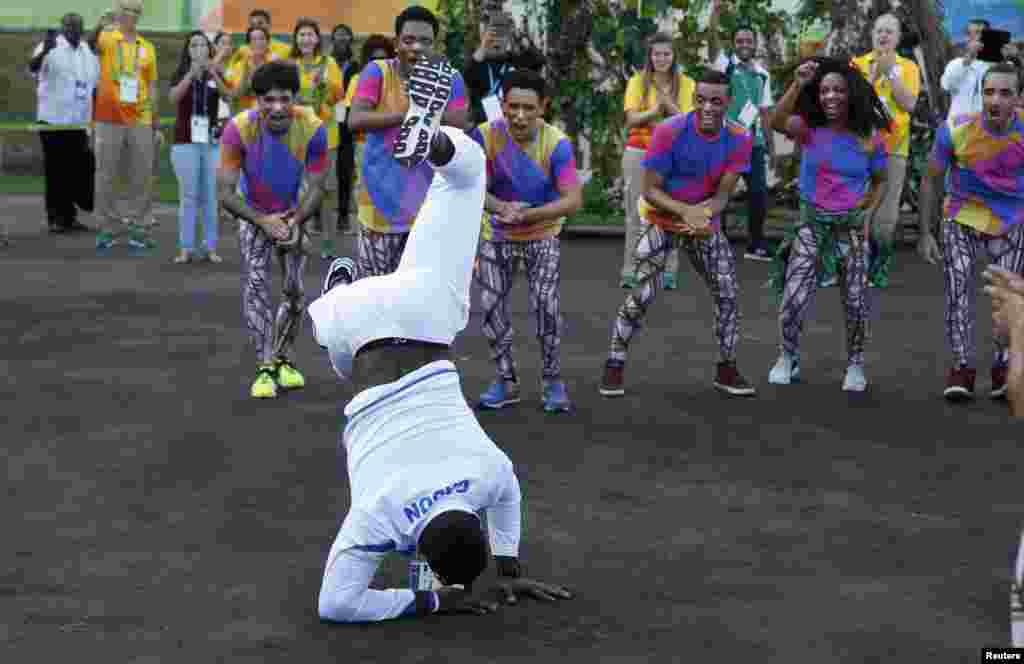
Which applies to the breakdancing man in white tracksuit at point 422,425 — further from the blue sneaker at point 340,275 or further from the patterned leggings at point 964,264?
the patterned leggings at point 964,264

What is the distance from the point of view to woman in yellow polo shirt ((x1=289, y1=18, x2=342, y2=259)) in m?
15.3

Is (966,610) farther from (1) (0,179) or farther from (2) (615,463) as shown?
(1) (0,179)

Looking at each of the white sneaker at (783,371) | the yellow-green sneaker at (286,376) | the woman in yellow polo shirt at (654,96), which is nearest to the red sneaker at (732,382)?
the white sneaker at (783,371)

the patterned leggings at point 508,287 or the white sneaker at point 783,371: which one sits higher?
the patterned leggings at point 508,287

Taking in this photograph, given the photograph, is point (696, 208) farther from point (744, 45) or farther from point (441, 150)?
point (744, 45)

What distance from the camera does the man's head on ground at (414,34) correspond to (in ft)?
28.9

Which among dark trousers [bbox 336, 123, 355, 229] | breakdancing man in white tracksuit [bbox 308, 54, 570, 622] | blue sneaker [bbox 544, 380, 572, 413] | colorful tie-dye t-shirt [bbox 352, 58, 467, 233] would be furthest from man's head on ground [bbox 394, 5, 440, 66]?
dark trousers [bbox 336, 123, 355, 229]

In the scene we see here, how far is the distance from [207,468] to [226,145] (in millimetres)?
2384

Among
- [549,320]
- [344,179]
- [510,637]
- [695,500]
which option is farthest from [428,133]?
[344,179]

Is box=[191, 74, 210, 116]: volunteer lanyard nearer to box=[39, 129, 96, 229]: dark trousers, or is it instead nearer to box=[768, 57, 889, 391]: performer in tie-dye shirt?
box=[39, 129, 96, 229]: dark trousers

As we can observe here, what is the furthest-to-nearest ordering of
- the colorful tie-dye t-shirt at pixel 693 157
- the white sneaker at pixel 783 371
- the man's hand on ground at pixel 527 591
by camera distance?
the white sneaker at pixel 783 371
the colorful tie-dye t-shirt at pixel 693 157
the man's hand on ground at pixel 527 591

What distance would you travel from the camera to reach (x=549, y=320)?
9250 millimetres

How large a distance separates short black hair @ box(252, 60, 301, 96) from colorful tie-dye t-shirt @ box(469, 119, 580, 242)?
46.6 inches

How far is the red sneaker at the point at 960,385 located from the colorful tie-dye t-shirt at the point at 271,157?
3777 millimetres
